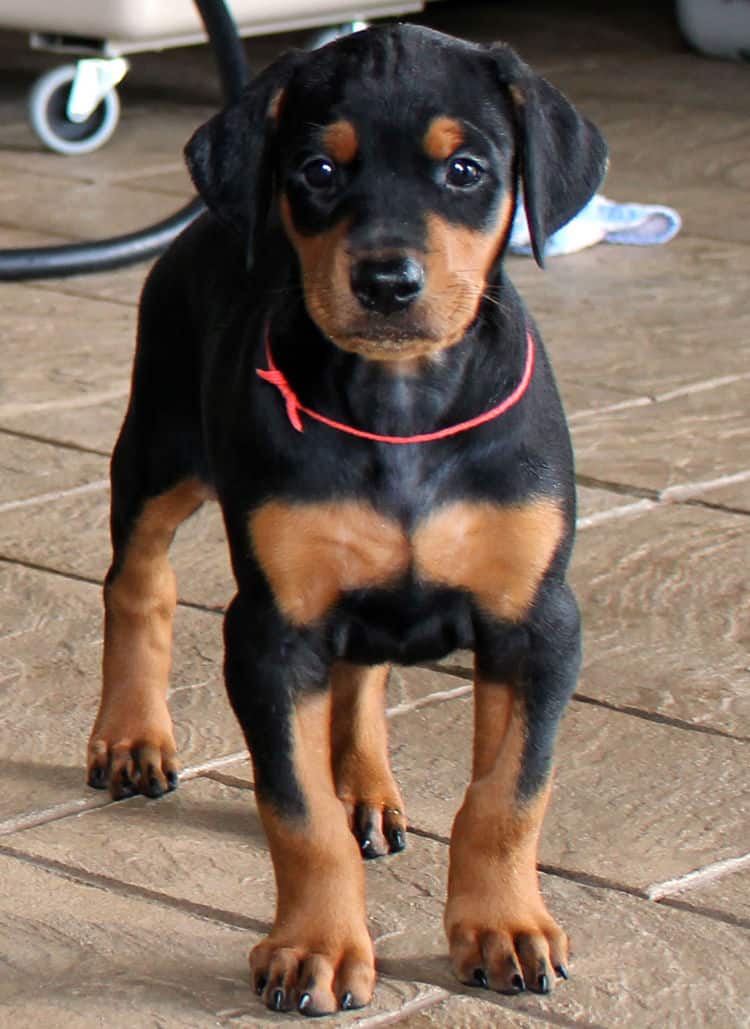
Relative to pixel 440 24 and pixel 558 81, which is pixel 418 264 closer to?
pixel 558 81

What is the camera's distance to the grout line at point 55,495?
5336mm

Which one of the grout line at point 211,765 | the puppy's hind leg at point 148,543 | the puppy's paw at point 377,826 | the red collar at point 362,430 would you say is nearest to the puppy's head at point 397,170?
the red collar at point 362,430

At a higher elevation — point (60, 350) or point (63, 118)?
point (60, 350)

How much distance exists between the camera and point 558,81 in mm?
11430

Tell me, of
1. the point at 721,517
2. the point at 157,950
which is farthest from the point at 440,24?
the point at 157,950

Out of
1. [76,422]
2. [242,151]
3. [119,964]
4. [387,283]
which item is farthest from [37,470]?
[387,283]

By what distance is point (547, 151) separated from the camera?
330 centimetres

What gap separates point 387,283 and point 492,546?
47cm

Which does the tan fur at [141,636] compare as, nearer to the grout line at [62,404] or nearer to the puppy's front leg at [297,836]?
the puppy's front leg at [297,836]

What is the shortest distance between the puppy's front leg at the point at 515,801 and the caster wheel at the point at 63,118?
661 centimetres

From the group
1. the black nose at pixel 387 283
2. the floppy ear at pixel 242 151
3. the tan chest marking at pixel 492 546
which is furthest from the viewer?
the floppy ear at pixel 242 151

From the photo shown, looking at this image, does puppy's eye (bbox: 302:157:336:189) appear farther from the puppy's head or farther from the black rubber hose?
the black rubber hose

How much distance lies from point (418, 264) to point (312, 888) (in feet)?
3.21

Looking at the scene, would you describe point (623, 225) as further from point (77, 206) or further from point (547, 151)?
point (547, 151)
